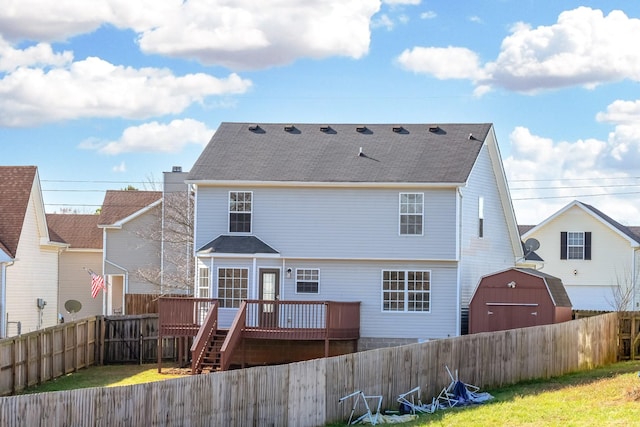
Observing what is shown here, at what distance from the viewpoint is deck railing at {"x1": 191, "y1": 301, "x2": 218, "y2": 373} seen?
3309cm

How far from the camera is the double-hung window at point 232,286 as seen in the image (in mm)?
36875

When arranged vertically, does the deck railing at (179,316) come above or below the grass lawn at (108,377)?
above

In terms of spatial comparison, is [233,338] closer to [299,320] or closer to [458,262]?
[299,320]

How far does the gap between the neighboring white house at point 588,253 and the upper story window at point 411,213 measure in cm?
2137

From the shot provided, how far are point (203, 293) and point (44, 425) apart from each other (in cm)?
2139

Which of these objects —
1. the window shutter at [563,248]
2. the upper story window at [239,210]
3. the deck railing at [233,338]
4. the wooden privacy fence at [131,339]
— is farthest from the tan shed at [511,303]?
the window shutter at [563,248]

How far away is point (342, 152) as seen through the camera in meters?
39.4

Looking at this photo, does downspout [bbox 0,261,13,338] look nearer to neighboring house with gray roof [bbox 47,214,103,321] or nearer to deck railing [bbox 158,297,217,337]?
deck railing [bbox 158,297,217,337]

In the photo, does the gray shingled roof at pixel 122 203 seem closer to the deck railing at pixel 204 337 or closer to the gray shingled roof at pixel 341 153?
the gray shingled roof at pixel 341 153

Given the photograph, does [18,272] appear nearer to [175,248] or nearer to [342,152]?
[175,248]

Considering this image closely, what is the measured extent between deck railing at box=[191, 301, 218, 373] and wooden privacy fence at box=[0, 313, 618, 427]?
9.29 meters

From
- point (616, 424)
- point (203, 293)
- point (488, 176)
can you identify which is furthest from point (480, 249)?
point (616, 424)

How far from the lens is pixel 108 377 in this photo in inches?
1297

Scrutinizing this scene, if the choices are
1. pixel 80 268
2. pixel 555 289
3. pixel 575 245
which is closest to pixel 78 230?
pixel 80 268
